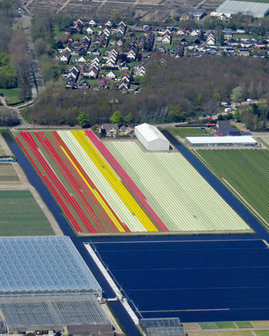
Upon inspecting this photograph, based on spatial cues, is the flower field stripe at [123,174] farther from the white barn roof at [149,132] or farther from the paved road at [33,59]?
the paved road at [33,59]

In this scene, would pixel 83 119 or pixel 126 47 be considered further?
pixel 126 47

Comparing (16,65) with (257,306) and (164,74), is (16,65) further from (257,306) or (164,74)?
(257,306)

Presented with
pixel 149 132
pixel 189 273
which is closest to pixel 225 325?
pixel 189 273

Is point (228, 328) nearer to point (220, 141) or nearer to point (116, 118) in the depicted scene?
point (220, 141)

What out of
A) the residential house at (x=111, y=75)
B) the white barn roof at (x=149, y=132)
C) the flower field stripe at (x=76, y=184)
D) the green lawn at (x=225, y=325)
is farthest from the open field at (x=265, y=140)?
the green lawn at (x=225, y=325)

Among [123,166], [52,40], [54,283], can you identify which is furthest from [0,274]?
[52,40]

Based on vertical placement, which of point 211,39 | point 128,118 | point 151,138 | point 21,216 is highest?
point 21,216

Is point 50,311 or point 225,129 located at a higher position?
point 50,311
